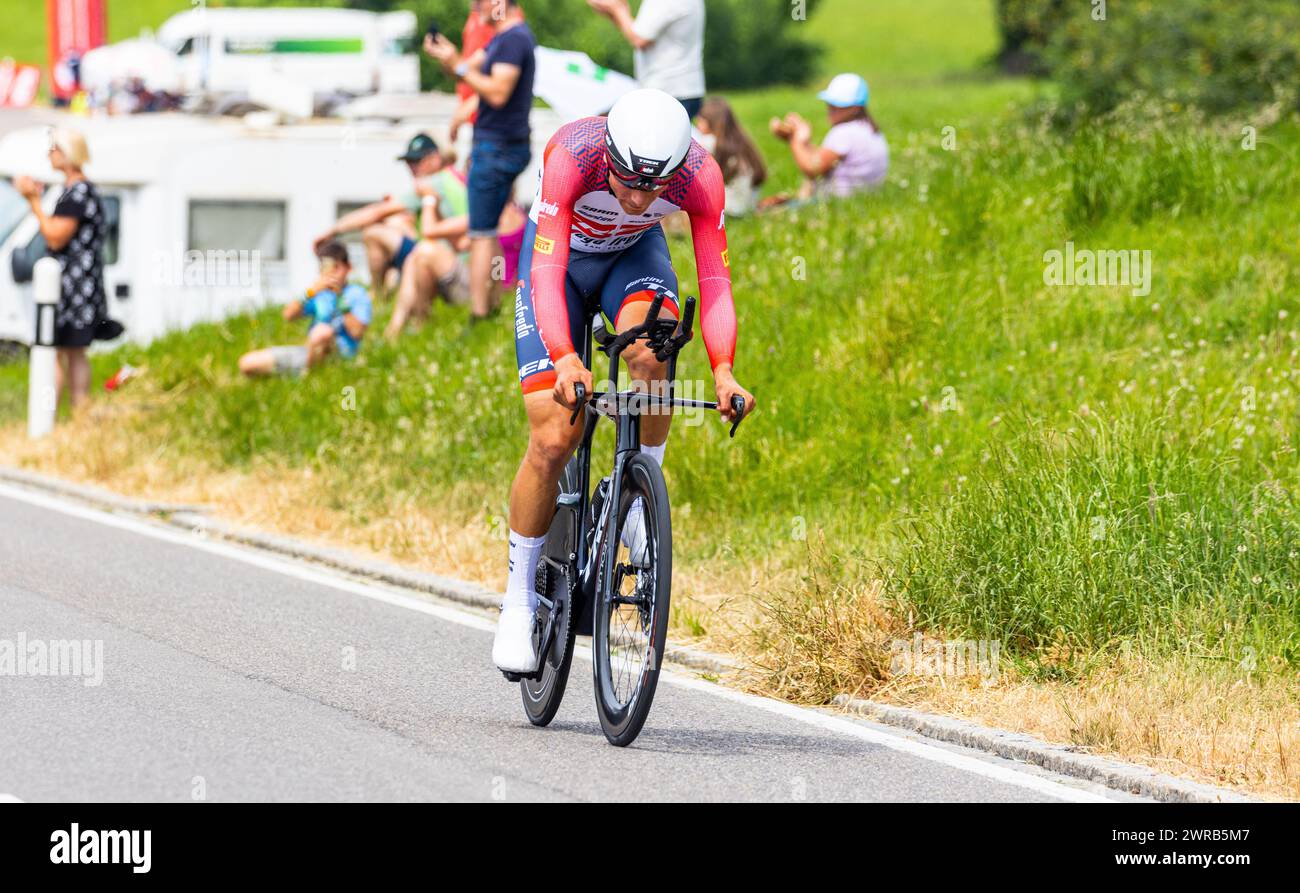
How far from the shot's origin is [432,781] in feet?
20.1

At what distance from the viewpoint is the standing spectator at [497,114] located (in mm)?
14039

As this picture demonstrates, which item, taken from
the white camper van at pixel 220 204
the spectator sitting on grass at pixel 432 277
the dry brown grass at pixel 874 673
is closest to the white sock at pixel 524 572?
the dry brown grass at pixel 874 673

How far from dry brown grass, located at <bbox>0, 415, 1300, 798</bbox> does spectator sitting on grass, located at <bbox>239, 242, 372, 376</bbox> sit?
307 cm

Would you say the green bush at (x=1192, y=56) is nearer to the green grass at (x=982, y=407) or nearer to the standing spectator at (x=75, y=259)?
the green grass at (x=982, y=407)

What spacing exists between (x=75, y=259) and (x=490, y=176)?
3.42m

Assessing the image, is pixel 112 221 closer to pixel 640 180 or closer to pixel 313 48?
pixel 640 180

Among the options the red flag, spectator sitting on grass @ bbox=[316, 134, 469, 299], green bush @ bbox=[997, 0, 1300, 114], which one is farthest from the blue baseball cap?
the red flag

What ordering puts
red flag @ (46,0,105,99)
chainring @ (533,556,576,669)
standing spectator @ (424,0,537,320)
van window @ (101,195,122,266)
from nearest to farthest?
chainring @ (533,556,576,669) < standing spectator @ (424,0,537,320) < van window @ (101,195,122,266) < red flag @ (46,0,105,99)

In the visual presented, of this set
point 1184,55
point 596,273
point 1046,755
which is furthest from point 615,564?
point 1184,55

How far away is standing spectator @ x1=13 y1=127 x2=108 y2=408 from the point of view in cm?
1513

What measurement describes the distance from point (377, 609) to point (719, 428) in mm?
2810

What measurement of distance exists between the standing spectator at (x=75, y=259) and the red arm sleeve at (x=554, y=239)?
9.19 meters
